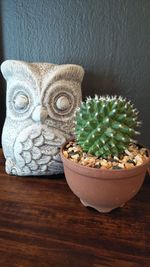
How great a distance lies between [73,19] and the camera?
0.76 meters

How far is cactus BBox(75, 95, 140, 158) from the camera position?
0.53m

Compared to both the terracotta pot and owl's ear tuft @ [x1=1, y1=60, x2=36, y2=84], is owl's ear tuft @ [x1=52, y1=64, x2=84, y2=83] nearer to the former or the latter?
owl's ear tuft @ [x1=1, y1=60, x2=36, y2=84]

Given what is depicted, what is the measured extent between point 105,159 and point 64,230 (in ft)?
0.59

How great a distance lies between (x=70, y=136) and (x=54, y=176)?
13cm

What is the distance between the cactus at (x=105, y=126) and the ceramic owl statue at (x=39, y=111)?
12cm

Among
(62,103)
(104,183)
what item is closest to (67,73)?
(62,103)

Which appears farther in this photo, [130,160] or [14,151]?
[14,151]

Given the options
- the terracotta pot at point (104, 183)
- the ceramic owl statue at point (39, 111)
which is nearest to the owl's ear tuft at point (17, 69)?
the ceramic owl statue at point (39, 111)

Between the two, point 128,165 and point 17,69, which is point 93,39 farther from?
point 128,165

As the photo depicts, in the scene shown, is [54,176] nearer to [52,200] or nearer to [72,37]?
[52,200]

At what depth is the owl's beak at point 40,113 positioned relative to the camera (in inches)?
25.2

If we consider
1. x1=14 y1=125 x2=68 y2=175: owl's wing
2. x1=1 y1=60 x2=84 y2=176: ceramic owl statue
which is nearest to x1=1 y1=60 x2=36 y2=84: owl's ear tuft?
x1=1 y1=60 x2=84 y2=176: ceramic owl statue

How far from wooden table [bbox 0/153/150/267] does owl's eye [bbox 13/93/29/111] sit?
0.72 ft

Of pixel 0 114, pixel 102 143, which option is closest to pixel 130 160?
pixel 102 143
